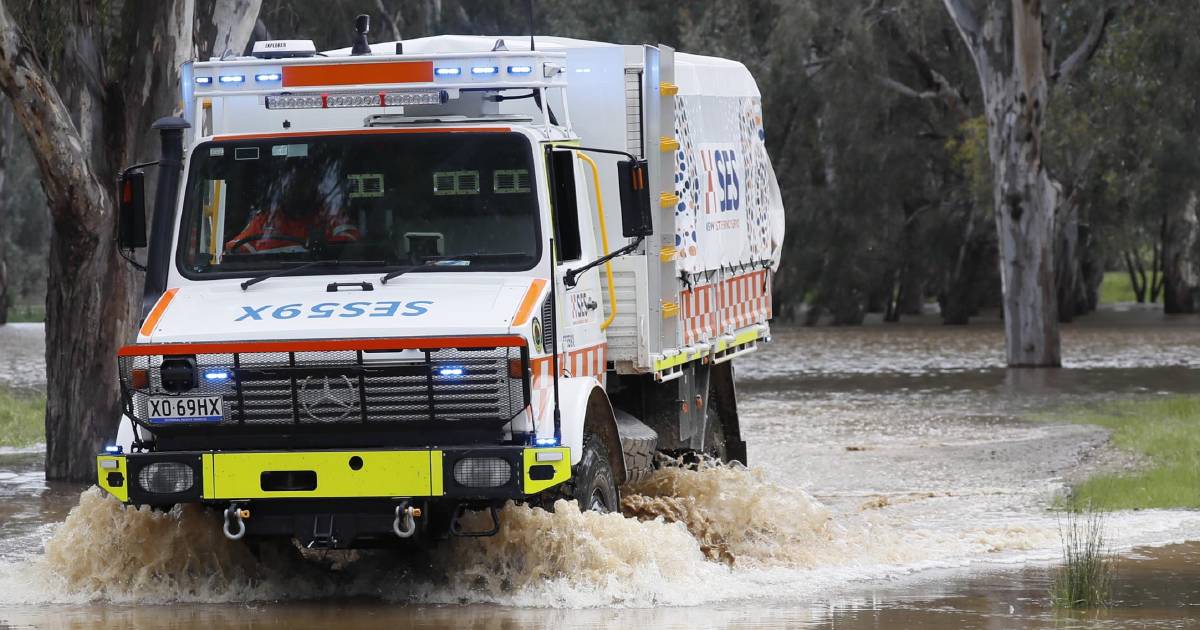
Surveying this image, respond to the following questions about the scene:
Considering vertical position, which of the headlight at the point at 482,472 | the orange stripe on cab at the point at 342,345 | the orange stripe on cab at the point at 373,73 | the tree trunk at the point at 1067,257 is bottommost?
the tree trunk at the point at 1067,257

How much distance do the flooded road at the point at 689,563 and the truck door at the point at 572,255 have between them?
1.04m

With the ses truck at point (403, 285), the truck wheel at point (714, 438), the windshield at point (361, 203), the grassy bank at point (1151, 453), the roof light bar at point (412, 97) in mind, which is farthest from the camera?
the truck wheel at point (714, 438)

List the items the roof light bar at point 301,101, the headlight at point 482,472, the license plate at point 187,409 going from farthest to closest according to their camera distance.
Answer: the roof light bar at point 301,101, the license plate at point 187,409, the headlight at point 482,472

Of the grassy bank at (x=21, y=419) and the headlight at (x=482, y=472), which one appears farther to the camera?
the grassy bank at (x=21, y=419)

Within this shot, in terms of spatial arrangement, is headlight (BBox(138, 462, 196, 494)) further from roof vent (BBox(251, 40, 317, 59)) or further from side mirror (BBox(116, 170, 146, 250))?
roof vent (BBox(251, 40, 317, 59))

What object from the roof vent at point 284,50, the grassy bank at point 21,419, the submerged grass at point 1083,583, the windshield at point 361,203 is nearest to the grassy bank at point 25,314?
the grassy bank at point 21,419

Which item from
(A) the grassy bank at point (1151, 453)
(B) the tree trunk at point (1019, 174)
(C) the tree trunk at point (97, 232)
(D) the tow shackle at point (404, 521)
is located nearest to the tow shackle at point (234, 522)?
(D) the tow shackle at point (404, 521)

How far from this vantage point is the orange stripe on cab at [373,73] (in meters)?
10.8

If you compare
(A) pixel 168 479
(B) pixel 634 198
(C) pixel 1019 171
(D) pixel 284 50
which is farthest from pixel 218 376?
(C) pixel 1019 171

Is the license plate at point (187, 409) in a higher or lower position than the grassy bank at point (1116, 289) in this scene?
higher

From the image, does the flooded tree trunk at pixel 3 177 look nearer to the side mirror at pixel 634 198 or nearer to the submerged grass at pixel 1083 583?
the side mirror at pixel 634 198

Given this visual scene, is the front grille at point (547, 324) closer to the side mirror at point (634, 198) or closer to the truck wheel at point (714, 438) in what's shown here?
the side mirror at point (634, 198)

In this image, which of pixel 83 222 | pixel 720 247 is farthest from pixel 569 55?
pixel 83 222

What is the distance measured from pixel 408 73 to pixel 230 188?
119 centimetres
